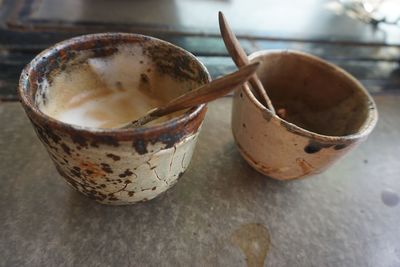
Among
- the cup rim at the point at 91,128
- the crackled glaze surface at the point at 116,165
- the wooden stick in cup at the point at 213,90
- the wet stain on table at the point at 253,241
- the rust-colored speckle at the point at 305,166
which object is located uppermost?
the wooden stick in cup at the point at 213,90

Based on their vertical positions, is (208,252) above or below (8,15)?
below

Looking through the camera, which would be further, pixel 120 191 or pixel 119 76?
pixel 119 76

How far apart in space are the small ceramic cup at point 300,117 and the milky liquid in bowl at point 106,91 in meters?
0.18

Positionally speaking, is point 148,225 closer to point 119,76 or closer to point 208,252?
point 208,252

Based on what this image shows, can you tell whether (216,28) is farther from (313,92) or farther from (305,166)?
(305,166)

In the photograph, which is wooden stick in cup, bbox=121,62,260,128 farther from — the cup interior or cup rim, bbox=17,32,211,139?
the cup interior

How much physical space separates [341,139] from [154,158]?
0.33 m

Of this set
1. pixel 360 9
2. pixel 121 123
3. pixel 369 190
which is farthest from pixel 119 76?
pixel 360 9

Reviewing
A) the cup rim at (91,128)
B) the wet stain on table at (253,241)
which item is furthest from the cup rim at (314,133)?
the wet stain on table at (253,241)

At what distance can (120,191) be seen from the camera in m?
0.52

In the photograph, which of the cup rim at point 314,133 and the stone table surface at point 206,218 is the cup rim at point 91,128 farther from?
the stone table surface at point 206,218

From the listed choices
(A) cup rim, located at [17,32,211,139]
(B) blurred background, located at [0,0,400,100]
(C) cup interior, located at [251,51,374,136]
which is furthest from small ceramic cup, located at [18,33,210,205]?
(B) blurred background, located at [0,0,400,100]

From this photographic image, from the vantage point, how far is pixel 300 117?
804 mm

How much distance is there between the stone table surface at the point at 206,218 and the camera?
58 centimetres
